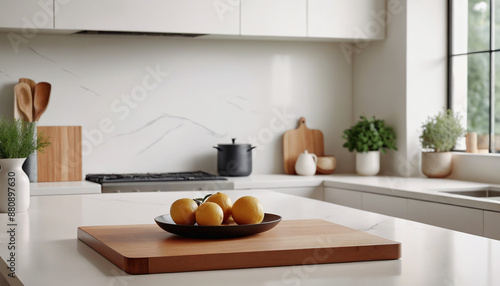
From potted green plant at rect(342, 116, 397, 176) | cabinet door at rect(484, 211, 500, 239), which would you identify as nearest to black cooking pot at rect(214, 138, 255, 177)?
potted green plant at rect(342, 116, 397, 176)

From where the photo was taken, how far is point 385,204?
3.17m

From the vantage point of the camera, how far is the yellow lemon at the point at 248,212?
1452 millimetres

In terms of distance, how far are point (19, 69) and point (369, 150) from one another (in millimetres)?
2146

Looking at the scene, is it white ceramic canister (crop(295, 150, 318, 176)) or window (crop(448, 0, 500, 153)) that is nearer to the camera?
window (crop(448, 0, 500, 153))

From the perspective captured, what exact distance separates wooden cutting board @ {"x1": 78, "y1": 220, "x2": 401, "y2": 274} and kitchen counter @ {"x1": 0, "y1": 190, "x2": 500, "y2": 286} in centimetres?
2

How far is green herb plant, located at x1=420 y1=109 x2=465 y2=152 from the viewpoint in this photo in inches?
140

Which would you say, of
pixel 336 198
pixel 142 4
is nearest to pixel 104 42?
pixel 142 4

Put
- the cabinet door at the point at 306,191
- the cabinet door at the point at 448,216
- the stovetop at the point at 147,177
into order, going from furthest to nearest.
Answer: the cabinet door at the point at 306,191 < the stovetop at the point at 147,177 < the cabinet door at the point at 448,216

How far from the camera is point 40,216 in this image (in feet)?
6.46

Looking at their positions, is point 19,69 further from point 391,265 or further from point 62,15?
point 391,265

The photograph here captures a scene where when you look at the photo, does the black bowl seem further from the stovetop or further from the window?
the window

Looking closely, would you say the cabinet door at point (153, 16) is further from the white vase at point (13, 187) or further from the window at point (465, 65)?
the white vase at point (13, 187)

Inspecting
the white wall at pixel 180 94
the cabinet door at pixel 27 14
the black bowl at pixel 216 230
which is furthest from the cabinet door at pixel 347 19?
the black bowl at pixel 216 230

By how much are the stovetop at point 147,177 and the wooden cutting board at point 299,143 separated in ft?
2.15
